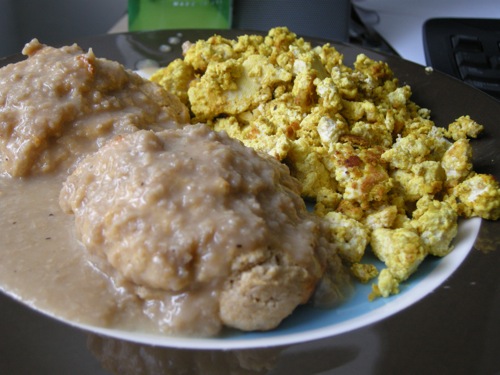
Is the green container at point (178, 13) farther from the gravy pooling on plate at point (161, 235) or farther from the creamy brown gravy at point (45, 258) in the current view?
the creamy brown gravy at point (45, 258)

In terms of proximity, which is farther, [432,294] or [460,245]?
[460,245]

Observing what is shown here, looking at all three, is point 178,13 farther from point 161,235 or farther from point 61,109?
point 161,235

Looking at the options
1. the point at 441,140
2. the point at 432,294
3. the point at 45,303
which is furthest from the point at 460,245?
the point at 45,303

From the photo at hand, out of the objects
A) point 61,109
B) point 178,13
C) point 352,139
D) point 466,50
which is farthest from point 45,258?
point 466,50

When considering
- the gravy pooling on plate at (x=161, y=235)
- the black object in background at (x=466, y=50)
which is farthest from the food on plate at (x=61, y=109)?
the black object in background at (x=466, y=50)

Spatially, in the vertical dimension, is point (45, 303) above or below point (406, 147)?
below

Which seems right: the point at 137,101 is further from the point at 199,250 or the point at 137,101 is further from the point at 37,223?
the point at 199,250

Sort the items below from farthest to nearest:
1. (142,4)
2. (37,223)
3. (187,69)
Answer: (142,4)
(187,69)
(37,223)
